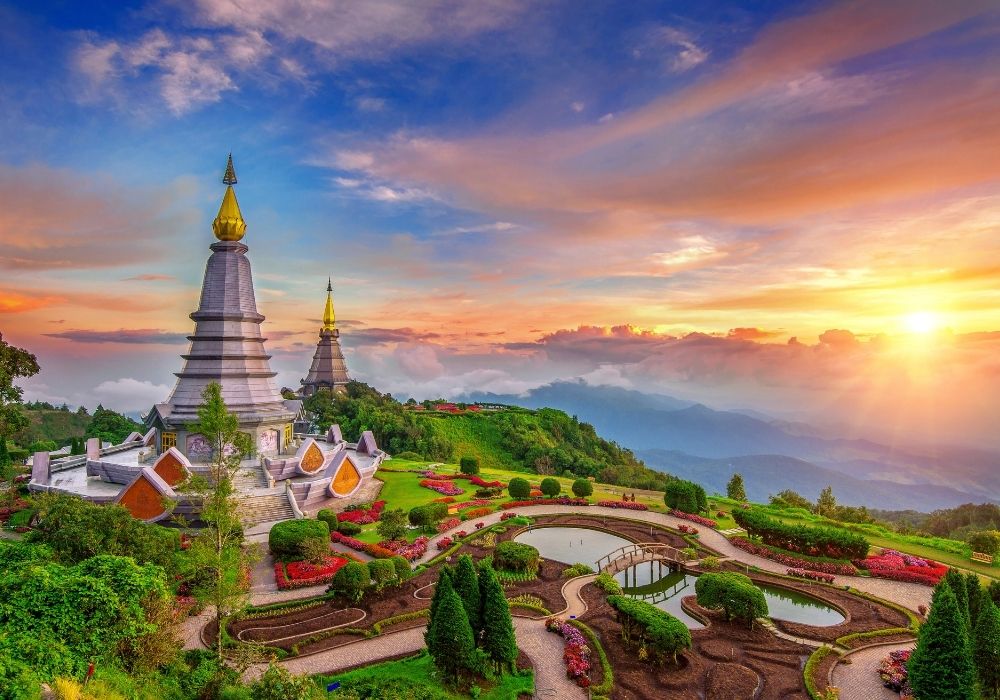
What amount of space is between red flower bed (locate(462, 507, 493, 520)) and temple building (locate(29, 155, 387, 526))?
7.59 meters

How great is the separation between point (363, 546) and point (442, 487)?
12.6 metres

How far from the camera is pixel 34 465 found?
31.5m

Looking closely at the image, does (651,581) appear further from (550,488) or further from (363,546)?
(363,546)

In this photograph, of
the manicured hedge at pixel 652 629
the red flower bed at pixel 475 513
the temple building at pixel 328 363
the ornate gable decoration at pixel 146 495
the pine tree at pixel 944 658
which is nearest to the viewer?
the pine tree at pixel 944 658

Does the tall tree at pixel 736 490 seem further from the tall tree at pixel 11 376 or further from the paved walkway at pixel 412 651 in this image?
the tall tree at pixel 11 376

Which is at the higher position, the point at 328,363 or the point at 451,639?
the point at 328,363

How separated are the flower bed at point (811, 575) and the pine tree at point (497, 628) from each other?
15.2 metres

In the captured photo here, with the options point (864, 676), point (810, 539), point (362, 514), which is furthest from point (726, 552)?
point (362, 514)

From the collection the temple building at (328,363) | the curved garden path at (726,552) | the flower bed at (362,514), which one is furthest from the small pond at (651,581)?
the temple building at (328,363)

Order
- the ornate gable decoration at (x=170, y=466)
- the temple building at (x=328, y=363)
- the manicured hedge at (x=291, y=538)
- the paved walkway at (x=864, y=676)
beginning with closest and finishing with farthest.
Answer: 1. the paved walkway at (x=864, y=676)
2. the manicured hedge at (x=291, y=538)
3. the ornate gable decoration at (x=170, y=466)
4. the temple building at (x=328, y=363)

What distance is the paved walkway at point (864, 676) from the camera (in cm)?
1492

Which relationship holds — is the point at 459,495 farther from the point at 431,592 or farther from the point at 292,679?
the point at 292,679

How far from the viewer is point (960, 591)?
14422 mm

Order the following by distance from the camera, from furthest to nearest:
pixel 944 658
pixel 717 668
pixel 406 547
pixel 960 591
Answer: pixel 406 547 < pixel 717 668 < pixel 960 591 < pixel 944 658
